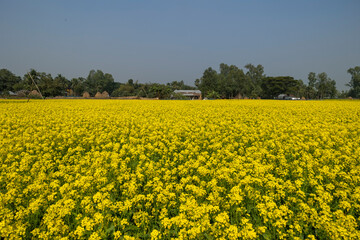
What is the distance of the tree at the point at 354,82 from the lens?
360 ft

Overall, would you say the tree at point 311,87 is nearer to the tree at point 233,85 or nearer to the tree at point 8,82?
the tree at point 233,85

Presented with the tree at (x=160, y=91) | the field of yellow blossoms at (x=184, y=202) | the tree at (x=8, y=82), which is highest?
the tree at (x=8, y=82)

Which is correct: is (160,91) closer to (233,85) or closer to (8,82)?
(233,85)

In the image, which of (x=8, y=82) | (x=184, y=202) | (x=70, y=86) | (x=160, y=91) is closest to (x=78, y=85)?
(x=70, y=86)

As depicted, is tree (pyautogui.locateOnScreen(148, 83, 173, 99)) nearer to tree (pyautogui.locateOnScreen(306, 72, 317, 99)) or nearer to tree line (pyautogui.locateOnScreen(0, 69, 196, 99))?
tree line (pyautogui.locateOnScreen(0, 69, 196, 99))

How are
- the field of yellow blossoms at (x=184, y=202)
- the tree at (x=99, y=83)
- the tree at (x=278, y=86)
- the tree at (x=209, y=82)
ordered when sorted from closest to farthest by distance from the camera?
the field of yellow blossoms at (x=184, y=202) → the tree at (x=209, y=82) → the tree at (x=278, y=86) → the tree at (x=99, y=83)

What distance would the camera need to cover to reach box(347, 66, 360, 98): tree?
110 meters

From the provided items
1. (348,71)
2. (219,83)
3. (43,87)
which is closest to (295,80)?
(348,71)

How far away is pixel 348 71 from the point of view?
404ft

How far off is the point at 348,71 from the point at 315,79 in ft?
64.2

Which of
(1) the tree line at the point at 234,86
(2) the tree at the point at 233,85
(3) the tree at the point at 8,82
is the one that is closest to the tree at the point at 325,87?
(1) the tree line at the point at 234,86

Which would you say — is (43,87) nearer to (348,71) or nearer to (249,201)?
(249,201)

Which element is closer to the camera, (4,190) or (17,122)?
(4,190)

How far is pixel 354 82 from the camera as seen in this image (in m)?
116
